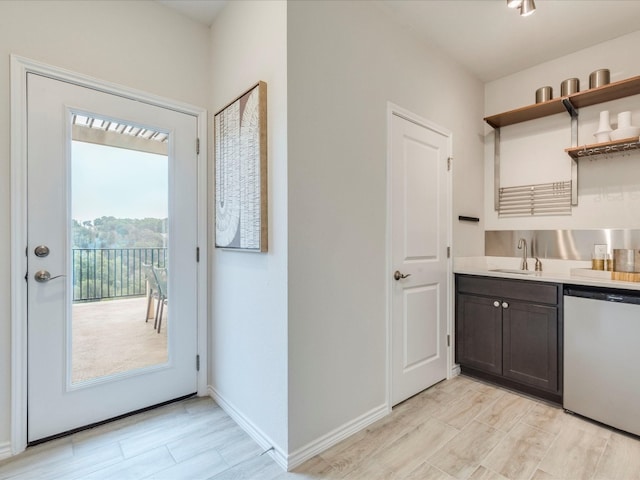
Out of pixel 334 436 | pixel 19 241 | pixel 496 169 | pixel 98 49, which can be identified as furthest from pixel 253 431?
pixel 496 169

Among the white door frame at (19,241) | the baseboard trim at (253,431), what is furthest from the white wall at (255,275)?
the white door frame at (19,241)

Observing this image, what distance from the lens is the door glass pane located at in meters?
1.98

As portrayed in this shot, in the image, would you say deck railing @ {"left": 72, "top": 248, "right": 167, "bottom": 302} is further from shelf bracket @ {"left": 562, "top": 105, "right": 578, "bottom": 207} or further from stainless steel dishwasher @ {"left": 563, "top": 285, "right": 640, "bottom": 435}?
shelf bracket @ {"left": 562, "top": 105, "right": 578, "bottom": 207}

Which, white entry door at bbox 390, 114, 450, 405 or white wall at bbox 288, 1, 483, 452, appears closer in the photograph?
white wall at bbox 288, 1, 483, 452

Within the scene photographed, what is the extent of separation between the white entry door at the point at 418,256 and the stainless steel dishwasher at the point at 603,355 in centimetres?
86

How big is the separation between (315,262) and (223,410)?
1294mm

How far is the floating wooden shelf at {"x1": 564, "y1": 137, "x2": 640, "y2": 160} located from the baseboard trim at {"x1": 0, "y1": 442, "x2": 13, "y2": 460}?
164 inches

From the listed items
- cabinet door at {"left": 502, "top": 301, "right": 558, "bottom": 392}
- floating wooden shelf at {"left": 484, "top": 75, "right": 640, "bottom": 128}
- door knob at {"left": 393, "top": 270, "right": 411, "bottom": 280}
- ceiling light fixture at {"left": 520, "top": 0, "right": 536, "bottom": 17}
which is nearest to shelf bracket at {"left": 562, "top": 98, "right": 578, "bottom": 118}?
floating wooden shelf at {"left": 484, "top": 75, "right": 640, "bottom": 128}

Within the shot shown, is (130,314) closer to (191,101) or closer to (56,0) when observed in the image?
(191,101)

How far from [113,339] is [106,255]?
545mm

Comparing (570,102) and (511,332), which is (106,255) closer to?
(511,332)

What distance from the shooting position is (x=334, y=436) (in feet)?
6.10

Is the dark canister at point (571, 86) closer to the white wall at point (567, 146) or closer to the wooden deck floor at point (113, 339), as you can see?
the white wall at point (567, 146)

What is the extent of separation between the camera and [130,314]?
217 cm
